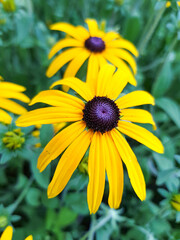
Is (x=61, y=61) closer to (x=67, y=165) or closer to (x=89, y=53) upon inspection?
(x=89, y=53)

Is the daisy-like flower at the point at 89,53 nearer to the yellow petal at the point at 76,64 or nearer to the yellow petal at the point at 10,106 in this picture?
the yellow petal at the point at 76,64

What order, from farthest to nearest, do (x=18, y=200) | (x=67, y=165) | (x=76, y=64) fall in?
(x=18, y=200)
(x=76, y=64)
(x=67, y=165)

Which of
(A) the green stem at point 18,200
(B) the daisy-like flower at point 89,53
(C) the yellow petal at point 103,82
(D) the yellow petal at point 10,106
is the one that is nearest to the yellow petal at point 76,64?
(B) the daisy-like flower at point 89,53

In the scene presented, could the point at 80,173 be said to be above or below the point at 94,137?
below

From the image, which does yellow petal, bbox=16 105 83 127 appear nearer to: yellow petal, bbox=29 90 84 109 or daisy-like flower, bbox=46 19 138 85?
yellow petal, bbox=29 90 84 109

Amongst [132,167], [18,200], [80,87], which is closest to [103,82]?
[80,87]

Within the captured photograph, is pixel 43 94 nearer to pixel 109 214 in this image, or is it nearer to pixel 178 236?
pixel 109 214
